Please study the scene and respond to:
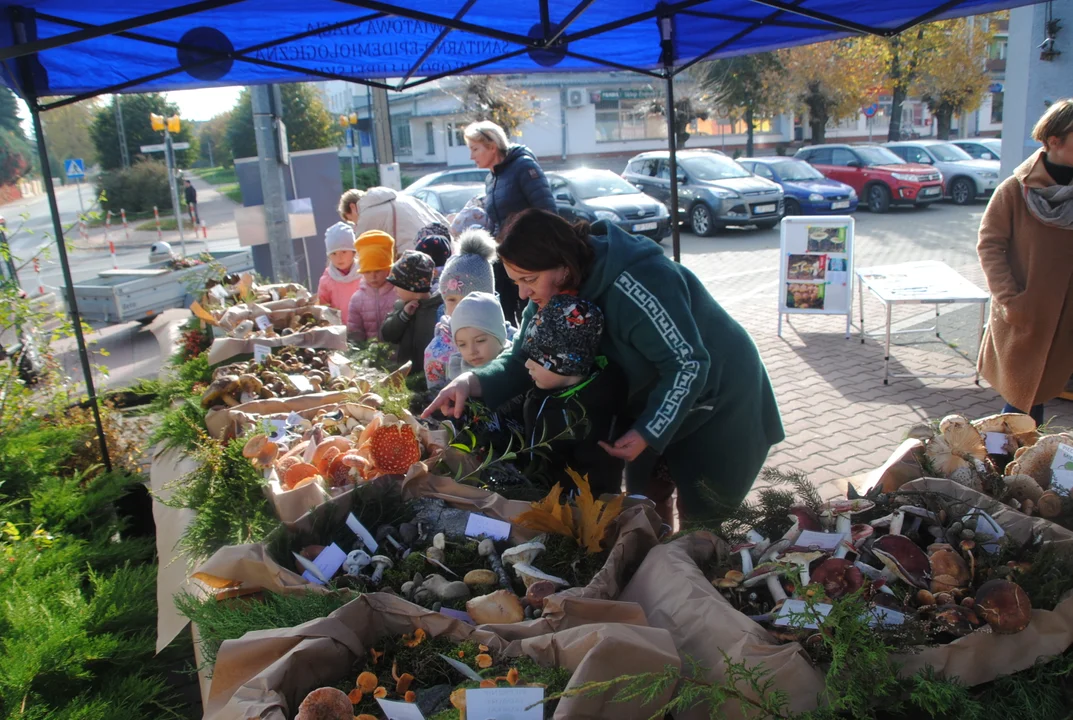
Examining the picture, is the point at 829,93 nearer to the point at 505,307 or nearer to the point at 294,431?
the point at 505,307

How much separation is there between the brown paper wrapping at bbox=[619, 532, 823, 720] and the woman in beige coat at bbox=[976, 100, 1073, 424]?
2.67 m

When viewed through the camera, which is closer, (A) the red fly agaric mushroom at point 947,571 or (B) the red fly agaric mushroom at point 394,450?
(A) the red fly agaric mushroom at point 947,571

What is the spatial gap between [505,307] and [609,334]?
245 cm

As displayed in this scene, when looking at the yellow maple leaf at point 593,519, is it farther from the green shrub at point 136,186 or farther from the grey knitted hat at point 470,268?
the green shrub at point 136,186

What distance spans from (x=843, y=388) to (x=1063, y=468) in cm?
409

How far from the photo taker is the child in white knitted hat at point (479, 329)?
2844 mm

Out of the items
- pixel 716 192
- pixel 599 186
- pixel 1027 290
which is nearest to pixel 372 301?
pixel 1027 290

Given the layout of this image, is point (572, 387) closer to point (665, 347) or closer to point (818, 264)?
point (665, 347)

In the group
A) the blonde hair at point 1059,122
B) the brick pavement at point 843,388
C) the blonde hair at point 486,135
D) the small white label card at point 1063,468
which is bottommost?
the brick pavement at point 843,388

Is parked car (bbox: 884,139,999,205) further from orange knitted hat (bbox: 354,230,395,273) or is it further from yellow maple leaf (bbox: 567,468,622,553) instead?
yellow maple leaf (bbox: 567,468,622,553)

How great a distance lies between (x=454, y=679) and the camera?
155 centimetres

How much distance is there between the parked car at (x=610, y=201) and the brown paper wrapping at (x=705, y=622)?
1247 centimetres

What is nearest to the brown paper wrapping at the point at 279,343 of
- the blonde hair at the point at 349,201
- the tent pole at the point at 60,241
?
the tent pole at the point at 60,241

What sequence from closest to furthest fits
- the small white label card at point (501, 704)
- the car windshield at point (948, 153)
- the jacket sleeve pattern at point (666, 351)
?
the small white label card at point (501, 704)
the jacket sleeve pattern at point (666, 351)
the car windshield at point (948, 153)
